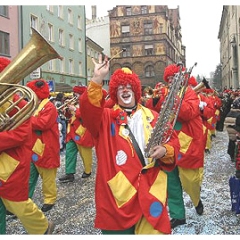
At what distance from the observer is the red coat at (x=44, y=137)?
4509 mm

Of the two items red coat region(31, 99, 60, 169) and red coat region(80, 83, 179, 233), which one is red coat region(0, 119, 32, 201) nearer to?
red coat region(80, 83, 179, 233)

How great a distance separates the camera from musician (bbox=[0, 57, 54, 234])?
3018 millimetres

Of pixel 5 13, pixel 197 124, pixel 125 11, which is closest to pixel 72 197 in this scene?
pixel 197 124

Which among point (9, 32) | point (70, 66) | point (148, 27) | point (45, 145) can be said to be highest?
point (148, 27)

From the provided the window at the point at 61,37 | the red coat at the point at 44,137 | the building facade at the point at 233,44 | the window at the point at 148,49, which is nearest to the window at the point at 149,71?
the window at the point at 148,49

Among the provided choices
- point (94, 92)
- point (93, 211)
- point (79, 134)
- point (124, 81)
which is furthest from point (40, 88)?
point (94, 92)

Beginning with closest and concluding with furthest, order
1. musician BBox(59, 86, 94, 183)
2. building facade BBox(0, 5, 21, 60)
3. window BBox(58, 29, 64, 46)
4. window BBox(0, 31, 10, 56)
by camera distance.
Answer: musician BBox(59, 86, 94, 183) → window BBox(0, 31, 10, 56) → building facade BBox(0, 5, 21, 60) → window BBox(58, 29, 64, 46)

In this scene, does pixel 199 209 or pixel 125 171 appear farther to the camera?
pixel 199 209

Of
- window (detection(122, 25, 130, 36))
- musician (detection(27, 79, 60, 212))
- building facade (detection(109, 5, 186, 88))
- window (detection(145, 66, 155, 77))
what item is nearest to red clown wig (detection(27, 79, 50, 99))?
musician (detection(27, 79, 60, 212))

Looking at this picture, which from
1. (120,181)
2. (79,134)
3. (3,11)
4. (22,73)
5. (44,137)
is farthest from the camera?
(3,11)

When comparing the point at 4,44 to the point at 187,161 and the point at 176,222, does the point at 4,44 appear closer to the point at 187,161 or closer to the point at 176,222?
the point at 187,161

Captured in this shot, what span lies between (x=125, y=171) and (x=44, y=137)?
2.40 meters

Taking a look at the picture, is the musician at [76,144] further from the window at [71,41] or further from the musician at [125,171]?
the window at [71,41]

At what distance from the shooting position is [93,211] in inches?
179
